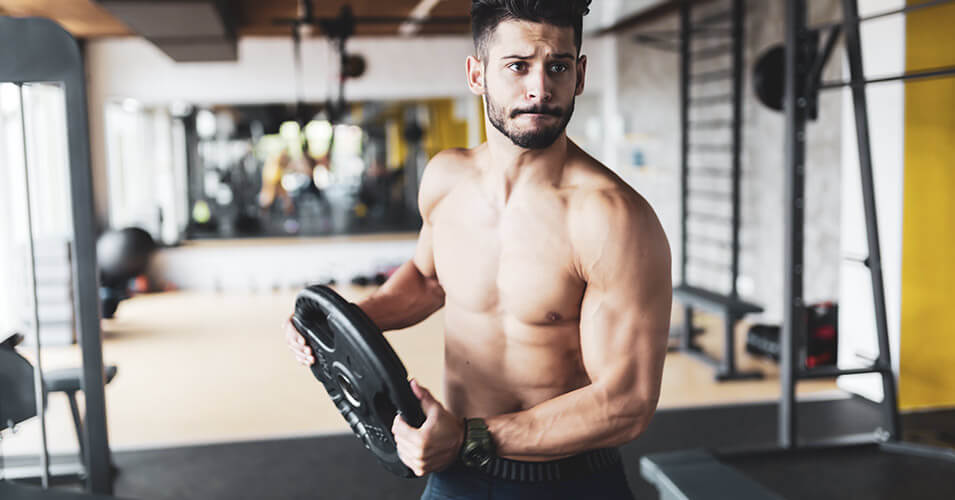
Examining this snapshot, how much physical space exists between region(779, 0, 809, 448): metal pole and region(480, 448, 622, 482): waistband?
196cm

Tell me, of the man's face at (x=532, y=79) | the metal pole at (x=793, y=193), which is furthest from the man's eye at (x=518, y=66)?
the metal pole at (x=793, y=193)

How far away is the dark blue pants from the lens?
138 centimetres

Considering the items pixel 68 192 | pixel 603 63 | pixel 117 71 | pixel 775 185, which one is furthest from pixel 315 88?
pixel 68 192

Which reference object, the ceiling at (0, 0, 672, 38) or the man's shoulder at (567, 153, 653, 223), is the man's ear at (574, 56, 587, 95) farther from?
the ceiling at (0, 0, 672, 38)

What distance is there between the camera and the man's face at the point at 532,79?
3.86 ft

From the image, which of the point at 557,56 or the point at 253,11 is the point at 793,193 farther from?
the point at 253,11

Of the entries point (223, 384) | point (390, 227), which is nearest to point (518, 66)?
point (223, 384)

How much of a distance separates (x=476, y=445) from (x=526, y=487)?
0.83 feet

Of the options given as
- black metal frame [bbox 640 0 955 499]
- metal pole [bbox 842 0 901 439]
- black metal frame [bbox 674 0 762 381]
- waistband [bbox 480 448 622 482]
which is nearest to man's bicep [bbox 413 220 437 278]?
waistband [bbox 480 448 622 482]

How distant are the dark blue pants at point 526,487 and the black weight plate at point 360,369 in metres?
0.23

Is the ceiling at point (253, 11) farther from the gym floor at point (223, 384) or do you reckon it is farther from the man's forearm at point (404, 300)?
the man's forearm at point (404, 300)

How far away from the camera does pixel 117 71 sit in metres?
7.25

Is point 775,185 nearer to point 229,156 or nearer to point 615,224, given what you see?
point 615,224

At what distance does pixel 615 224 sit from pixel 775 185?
4.50m
